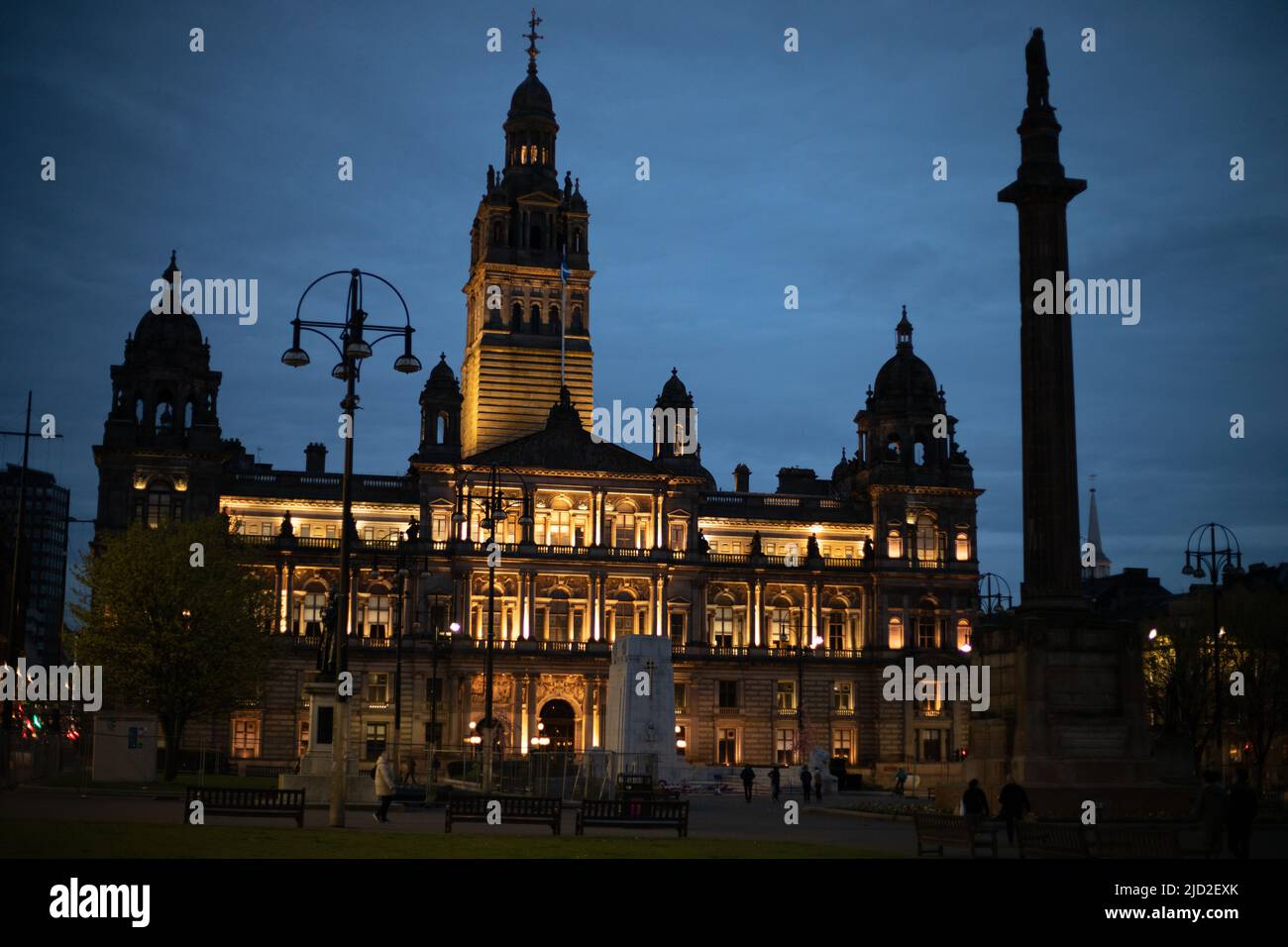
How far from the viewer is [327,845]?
27719 mm

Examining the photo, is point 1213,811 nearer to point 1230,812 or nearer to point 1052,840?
point 1230,812

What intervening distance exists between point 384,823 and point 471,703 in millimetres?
62517

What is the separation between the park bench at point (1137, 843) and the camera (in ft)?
82.8

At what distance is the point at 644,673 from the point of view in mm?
62781

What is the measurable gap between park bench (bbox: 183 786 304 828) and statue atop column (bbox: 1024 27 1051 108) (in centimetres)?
2845

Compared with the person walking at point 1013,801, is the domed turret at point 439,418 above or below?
above

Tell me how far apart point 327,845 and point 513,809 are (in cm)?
901

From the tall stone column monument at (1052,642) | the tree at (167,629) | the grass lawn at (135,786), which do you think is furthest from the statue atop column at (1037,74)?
the tree at (167,629)

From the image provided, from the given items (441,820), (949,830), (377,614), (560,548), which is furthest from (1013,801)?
(377,614)

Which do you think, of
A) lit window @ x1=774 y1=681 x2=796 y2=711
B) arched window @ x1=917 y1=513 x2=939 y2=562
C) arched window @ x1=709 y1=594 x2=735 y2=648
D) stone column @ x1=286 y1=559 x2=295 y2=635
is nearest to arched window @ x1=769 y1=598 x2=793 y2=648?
arched window @ x1=709 y1=594 x2=735 y2=648

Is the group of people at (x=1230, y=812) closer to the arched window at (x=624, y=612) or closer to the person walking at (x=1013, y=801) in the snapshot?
the person walking at (x=1013, y=801)

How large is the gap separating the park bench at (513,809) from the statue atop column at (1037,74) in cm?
2462
